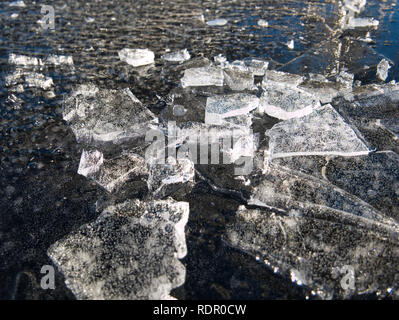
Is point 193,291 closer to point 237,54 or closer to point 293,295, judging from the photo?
point 293,295

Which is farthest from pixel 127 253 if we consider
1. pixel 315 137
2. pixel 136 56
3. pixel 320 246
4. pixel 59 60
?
pixel 59 60

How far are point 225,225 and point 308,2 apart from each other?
11.3ft

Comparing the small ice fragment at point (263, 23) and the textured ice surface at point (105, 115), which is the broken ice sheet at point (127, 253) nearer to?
the textured ice surface at point (105, 115)

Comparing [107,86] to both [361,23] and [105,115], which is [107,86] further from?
[361,23]

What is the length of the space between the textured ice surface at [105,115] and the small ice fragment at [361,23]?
2.54 m

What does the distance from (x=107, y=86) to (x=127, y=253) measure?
1568 mm

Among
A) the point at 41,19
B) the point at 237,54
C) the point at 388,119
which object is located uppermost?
the point at 41,19

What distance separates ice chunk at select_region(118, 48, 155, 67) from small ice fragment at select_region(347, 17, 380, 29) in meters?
2.14

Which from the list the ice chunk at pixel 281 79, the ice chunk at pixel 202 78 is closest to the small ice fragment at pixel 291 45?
the ice chunk at pixel 281 79

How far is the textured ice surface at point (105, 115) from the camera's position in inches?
80.6

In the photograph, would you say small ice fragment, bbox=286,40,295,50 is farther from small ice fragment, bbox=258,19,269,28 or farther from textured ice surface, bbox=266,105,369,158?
textured ice surface, bbox=266,105,369,158

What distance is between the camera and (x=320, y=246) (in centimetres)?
144

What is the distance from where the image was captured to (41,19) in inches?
140
